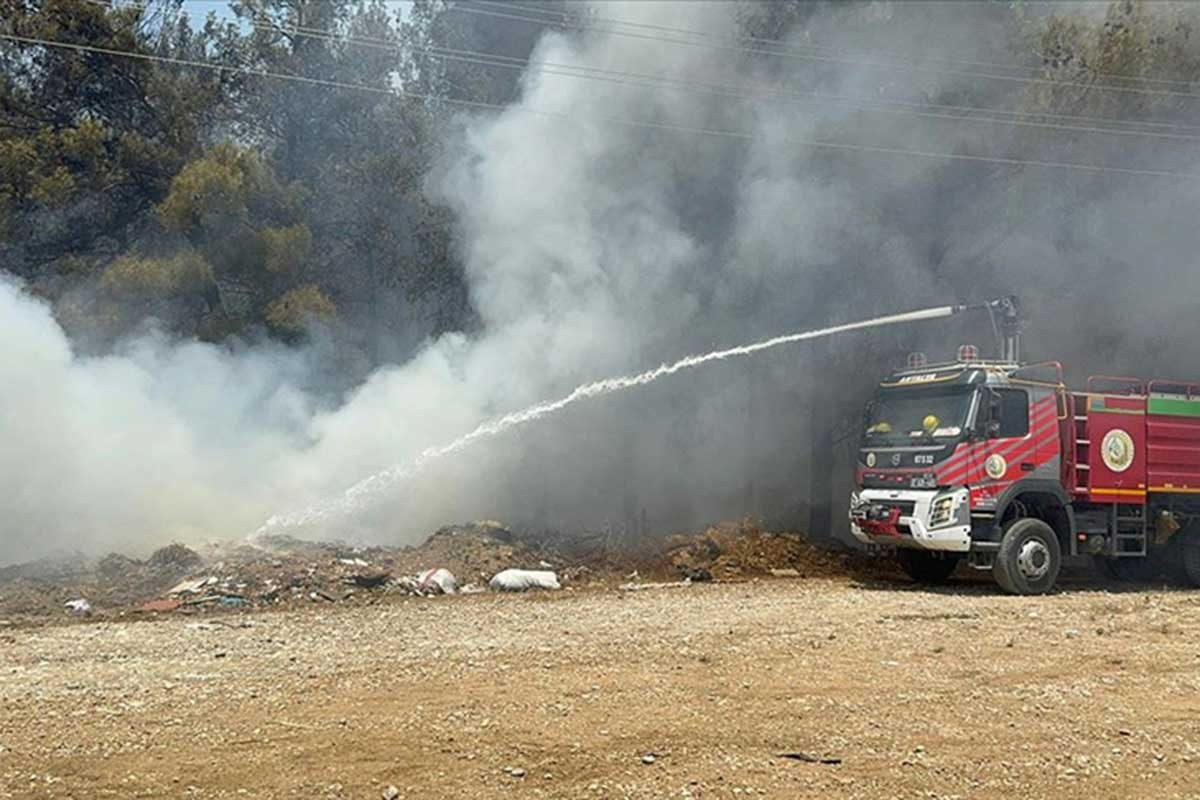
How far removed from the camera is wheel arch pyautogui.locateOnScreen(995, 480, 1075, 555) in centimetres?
1236

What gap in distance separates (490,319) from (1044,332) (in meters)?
9.93

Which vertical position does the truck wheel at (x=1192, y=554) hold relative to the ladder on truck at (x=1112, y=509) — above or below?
below

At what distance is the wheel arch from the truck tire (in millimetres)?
223

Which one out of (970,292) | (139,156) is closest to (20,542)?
(139,156)

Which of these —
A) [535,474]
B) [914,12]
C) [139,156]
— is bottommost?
[535,474]

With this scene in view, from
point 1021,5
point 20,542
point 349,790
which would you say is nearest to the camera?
point 349,790

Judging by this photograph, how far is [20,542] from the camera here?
13.3m

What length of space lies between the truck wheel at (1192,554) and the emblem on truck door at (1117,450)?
1861 millimetres

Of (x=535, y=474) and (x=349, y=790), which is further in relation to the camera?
(x=535, y=474)

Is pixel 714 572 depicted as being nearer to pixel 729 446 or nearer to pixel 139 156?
pixel 729 446

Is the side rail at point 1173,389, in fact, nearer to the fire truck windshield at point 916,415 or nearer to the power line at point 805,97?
the fire truck windshield at point 916,415

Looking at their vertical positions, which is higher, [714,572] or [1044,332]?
[1044,332]

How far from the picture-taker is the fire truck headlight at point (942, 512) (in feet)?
39.4

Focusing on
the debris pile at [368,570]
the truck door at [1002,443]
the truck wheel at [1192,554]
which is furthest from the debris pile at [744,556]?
the truck wheel at [1192,554]
